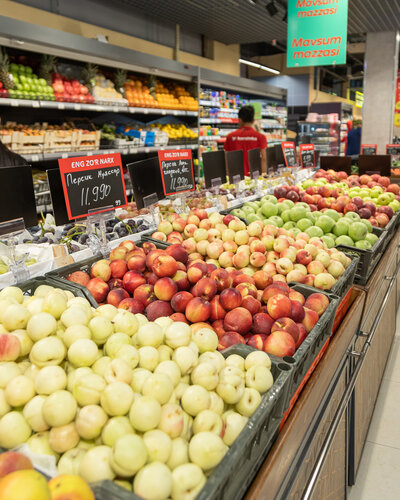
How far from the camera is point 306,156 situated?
514 centimetres

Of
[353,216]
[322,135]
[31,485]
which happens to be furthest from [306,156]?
[322,135]

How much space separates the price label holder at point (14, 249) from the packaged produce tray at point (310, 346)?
1.11 m

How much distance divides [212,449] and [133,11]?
26.3 feet

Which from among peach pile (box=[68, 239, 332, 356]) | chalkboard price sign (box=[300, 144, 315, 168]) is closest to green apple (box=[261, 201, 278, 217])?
peach pile (box=[68, 239, 332, 356])

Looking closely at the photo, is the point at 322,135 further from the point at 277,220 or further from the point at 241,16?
the point at 277,220

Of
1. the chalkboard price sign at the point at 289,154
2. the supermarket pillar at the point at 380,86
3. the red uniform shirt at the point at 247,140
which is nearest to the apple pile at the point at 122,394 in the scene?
the chalkboard price sign at the point at 289,154

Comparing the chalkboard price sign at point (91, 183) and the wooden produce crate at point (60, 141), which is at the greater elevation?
the wooden produce crate at point (60, 141)

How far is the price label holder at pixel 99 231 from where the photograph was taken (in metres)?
2.01

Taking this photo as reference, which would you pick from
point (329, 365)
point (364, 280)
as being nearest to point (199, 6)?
point (364, 280)

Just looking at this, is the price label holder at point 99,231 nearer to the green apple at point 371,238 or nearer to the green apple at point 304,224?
the green apple at point 304,224

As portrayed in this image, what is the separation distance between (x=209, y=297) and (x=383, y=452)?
1558mm

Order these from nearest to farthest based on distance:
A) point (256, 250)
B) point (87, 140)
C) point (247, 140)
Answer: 1. point (256, 250)
2. point (247, 140)
3. point (87, 140)

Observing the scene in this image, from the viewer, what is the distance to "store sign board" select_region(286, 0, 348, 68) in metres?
5.19

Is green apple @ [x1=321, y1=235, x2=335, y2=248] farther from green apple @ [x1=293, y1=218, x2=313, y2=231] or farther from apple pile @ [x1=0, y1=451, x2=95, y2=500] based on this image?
apple pile @ [x1=0, y1=451, x2=95, y2=500]
